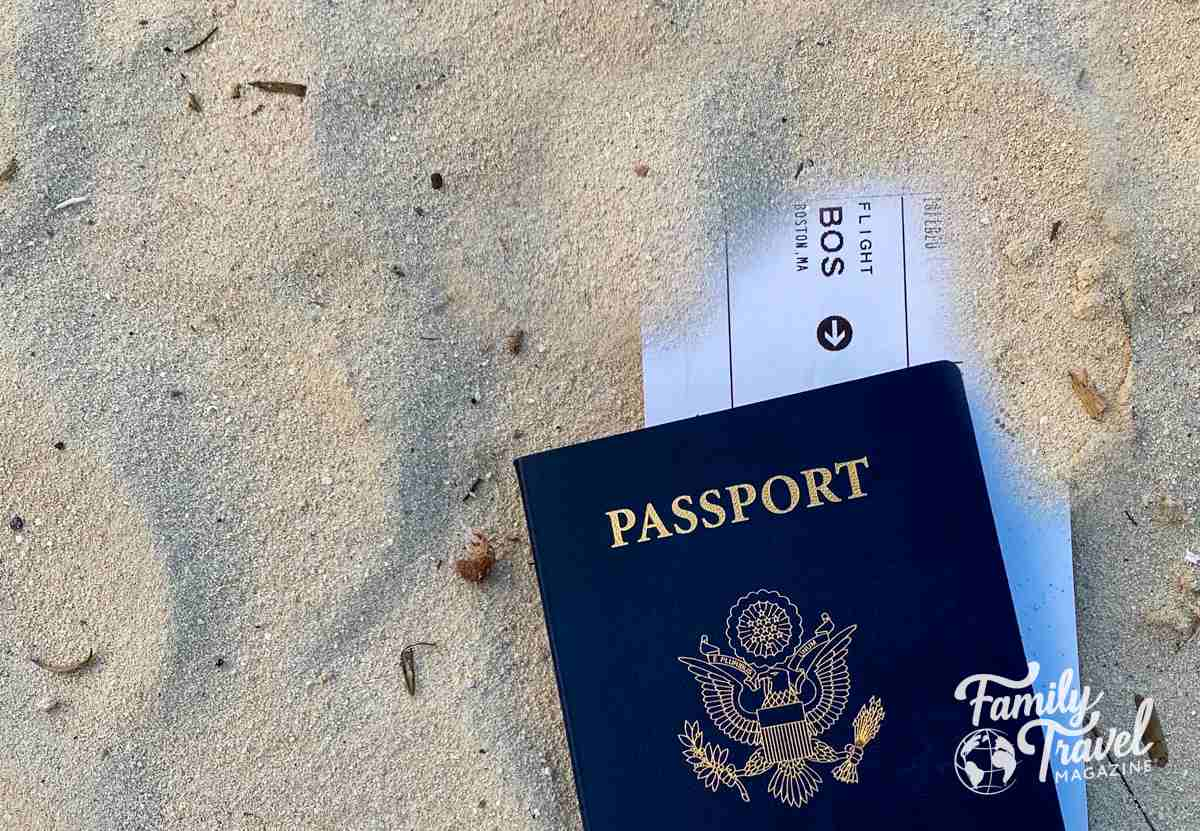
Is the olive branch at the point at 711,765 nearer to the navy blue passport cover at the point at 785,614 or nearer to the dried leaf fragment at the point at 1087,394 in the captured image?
the navy blue passport cover at the point at 785,614

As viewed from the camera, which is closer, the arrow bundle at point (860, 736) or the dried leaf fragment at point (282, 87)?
the arrow bundle at point (860, 736)

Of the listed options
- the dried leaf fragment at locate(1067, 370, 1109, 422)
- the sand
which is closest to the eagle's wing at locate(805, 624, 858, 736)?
the sand

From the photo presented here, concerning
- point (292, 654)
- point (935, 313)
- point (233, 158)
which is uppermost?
point (233, 158)

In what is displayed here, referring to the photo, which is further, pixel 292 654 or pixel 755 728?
pixel 292 654

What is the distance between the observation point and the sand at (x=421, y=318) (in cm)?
112

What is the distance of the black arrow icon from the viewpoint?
1144 millimetres

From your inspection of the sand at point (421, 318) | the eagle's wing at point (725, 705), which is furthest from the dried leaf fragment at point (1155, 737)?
the eagle's wing at point (725, 705)

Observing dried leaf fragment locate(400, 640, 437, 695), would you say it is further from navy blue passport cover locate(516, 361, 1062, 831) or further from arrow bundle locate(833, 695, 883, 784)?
arrow bundle locate(833, 695, 883, 784)

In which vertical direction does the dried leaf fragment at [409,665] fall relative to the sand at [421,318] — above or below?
below

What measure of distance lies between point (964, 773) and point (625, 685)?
0.38 m

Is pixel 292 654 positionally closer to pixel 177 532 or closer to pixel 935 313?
pixel 177 532

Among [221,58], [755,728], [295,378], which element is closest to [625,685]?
[755,728]

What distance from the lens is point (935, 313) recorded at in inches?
44.9

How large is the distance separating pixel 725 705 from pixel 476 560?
1.07ft
